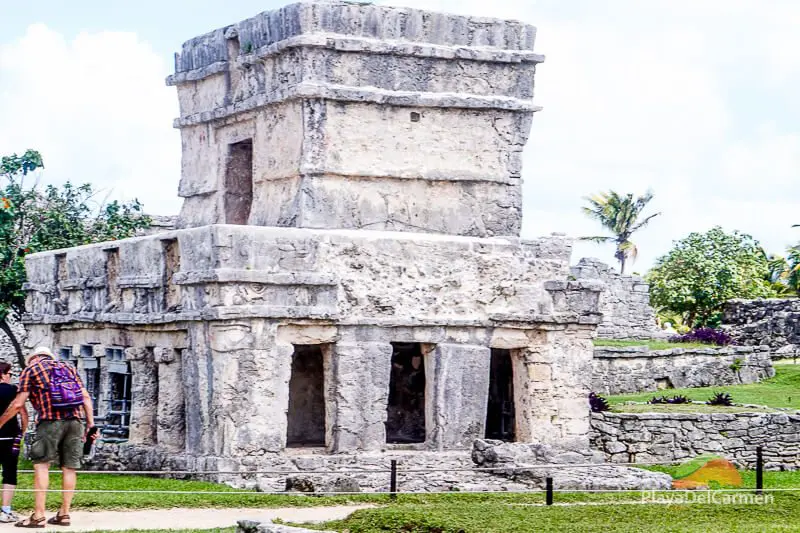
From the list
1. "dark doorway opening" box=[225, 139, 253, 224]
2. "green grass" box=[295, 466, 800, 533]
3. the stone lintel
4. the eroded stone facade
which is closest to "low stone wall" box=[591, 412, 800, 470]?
"green grass" box=[295, 466, 800, 533]

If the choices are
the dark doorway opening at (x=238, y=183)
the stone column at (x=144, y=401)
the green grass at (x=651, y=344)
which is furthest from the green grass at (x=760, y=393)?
the stone column at (x=144, y=401)

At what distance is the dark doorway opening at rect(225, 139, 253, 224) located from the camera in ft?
73.4

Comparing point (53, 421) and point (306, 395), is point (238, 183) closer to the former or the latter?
point (306, 395)

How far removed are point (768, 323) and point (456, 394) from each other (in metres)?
15.0

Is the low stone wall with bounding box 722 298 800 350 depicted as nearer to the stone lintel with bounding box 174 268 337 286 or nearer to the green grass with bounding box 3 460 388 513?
the stone lintel with bounding box 174 268 337 286

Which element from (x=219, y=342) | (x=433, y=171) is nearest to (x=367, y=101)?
(x=433, y=171)

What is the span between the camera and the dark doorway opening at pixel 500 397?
2198 centimetres

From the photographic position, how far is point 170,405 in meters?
20.4

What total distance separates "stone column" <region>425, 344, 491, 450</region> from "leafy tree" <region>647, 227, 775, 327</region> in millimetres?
16832

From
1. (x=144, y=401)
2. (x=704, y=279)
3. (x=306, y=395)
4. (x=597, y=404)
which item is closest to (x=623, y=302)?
(x=704, y=279)

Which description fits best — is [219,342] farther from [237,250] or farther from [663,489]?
[663,489]

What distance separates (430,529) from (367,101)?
7.92m

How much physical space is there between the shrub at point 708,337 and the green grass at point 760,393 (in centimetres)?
224

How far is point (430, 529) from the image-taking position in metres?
14.1
